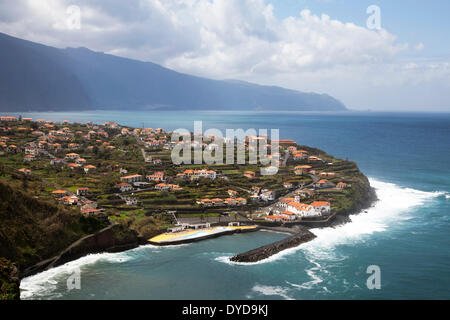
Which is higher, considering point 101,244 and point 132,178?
point 132,178

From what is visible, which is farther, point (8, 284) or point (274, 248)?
point (274, 248)

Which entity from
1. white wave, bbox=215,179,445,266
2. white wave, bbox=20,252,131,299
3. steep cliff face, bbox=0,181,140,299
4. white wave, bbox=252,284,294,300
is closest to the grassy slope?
steep cliff face, bbox=0,181,140,299

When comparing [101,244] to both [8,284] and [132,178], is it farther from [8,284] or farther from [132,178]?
[132,178]

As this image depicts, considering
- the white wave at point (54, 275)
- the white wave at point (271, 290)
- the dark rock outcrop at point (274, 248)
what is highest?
the dark rock outcrop at point (274, 248)

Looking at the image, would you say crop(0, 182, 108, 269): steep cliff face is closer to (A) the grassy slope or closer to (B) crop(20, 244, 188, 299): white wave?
(A) the grassy slope

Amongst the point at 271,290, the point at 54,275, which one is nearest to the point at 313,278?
the point at 271,290

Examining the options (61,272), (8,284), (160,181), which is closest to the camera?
(8,284)

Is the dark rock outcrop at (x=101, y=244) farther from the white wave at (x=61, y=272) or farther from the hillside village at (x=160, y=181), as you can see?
the hillside village at (x=160, y=181)

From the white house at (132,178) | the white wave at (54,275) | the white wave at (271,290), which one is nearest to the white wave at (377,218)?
the white wave at (271,290)
